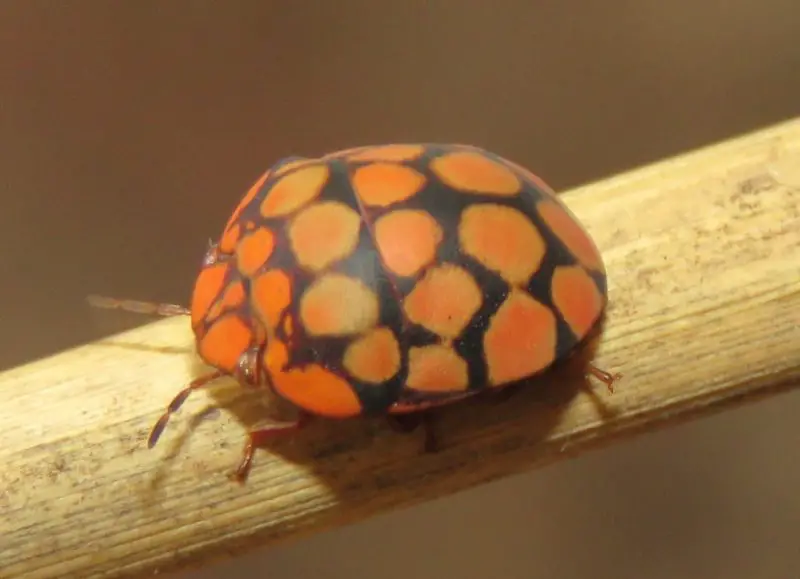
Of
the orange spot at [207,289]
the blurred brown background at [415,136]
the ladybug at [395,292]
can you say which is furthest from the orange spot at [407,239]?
the blurred brown background at [415,136]

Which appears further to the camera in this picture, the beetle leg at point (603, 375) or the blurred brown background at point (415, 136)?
the blurred brown background at point (415, 136)

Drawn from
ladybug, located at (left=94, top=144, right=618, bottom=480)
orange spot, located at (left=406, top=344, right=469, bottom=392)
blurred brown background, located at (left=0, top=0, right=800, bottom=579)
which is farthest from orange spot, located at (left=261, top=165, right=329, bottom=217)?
blurred brown background, located at (left=0, top=0, right=800, bottom=579)

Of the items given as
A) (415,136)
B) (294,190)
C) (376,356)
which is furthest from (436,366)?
(415,136)

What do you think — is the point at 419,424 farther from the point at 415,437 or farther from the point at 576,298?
the point at 576,298

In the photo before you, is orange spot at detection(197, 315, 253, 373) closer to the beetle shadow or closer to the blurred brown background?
the beetle shadow

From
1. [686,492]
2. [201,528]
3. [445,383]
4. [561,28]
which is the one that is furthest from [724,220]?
[686,492]

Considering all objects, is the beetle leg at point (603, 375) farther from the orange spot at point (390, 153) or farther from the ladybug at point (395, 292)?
the orange spot at point (390, 153)
